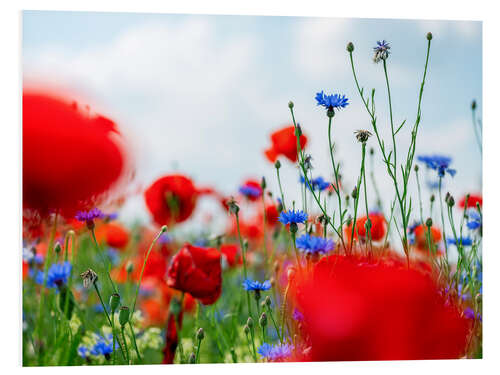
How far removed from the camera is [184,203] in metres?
1.90

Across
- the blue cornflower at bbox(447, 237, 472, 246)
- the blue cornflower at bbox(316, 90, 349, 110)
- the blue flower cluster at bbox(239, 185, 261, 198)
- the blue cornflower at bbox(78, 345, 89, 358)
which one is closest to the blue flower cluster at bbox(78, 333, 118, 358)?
the blue cornflower at bbox(78, 345, 89, 358)

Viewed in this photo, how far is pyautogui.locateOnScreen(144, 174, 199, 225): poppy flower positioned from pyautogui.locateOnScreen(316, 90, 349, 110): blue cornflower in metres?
0.42

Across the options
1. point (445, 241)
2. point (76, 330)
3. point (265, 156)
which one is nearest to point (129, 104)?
point (265, 156)

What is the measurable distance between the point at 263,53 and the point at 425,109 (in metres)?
0.51

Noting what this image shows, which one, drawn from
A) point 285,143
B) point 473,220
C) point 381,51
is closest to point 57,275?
point 285,143

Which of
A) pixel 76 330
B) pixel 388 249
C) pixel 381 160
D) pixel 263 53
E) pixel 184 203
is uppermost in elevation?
pixel 263 53

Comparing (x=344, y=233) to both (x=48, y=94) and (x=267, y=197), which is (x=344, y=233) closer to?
(x=267, y=197)

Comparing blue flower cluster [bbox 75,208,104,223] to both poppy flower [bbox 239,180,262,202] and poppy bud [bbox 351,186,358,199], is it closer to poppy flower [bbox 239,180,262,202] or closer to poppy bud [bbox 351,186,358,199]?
poppy flower [bbox 239,180,262,202]

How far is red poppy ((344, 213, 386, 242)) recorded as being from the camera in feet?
6.23

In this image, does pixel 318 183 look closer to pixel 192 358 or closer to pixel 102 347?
pixel 192 358

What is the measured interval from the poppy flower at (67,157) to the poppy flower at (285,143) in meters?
0.45

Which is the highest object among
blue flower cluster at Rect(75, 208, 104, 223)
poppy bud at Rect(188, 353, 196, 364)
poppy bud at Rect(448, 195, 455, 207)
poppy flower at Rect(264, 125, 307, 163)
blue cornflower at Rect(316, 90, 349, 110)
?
blue cornflower at Rect(316, 90, 349, 110)

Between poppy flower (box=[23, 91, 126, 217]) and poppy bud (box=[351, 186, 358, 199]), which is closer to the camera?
poppy flower (box=[23, 91, 126, 217])

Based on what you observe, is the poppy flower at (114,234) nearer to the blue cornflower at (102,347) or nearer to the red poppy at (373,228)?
the blue cornflower at (102,347)
